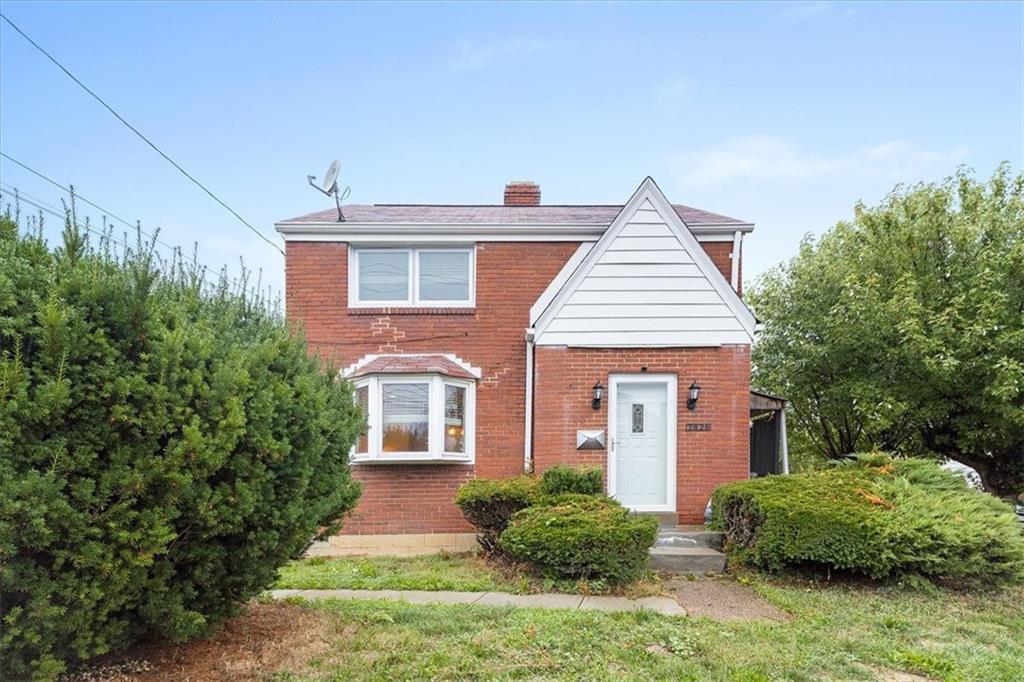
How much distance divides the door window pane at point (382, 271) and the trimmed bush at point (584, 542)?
4714mm

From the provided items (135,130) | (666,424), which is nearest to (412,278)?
(666,424)

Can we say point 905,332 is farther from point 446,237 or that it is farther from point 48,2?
point 48,2

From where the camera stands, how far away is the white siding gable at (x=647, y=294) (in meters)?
8.98

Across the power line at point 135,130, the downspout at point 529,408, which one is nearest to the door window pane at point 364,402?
the downspout at point 529,408

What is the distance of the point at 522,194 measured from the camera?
40.7 feet

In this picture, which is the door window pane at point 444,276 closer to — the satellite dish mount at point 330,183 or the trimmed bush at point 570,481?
the satellite dish mount at point 330,183

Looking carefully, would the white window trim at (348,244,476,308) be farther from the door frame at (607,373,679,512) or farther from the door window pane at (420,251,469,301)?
the door frame at (607,373,679,512)

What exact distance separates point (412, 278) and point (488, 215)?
6.62ft

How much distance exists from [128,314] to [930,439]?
14.9m

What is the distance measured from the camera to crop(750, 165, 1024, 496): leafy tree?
11.1 metres

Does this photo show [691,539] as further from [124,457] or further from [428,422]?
[124,457]

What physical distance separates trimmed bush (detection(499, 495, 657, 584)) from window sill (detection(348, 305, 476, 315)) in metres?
3.92

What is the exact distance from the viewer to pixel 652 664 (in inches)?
166

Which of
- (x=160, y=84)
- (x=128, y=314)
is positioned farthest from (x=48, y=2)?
(x=128, y=314)
